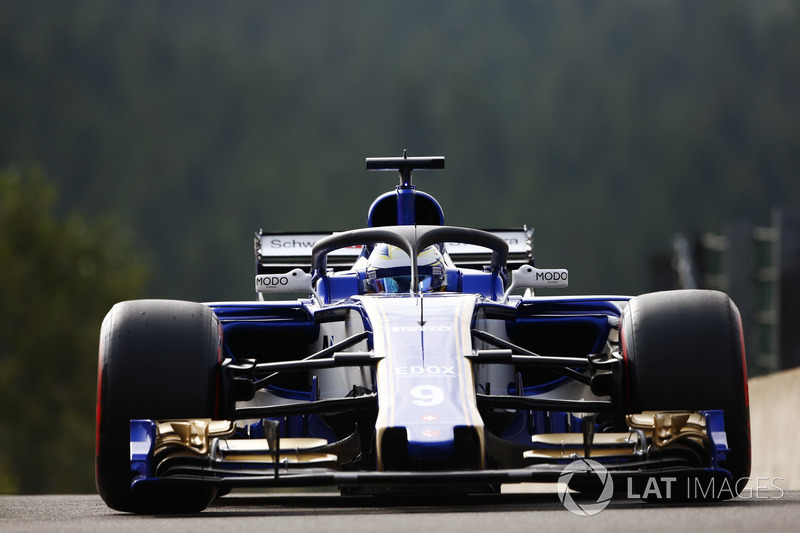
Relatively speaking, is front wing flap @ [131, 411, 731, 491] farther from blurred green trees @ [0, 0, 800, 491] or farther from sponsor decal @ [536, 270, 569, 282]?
blurred green trees @ [0, 0, 800, 491]

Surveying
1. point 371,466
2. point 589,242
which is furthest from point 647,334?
point 589,242

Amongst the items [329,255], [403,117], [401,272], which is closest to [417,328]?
[401,272]

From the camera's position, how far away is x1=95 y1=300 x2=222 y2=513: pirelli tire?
284 inches

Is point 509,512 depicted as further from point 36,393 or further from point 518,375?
point 36,393

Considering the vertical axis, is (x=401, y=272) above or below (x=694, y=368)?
above

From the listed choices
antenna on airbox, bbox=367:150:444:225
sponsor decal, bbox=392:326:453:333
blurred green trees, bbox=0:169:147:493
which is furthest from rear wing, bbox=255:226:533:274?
blurred green trees, bbox=0:169:147:493

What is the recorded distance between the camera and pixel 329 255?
11.6 meters

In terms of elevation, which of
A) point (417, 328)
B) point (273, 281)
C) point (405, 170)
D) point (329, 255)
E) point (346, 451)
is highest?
point (405, 170)

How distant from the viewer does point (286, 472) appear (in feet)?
22.0

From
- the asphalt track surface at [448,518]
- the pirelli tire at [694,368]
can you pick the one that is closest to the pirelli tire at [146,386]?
the asphalt track surface at [448,518]

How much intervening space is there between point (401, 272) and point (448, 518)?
329 cm

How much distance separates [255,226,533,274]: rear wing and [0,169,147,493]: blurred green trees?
38.4m

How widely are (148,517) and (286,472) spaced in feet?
2.81

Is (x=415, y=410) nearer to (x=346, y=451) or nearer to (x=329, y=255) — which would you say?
(x=346, y=451)
